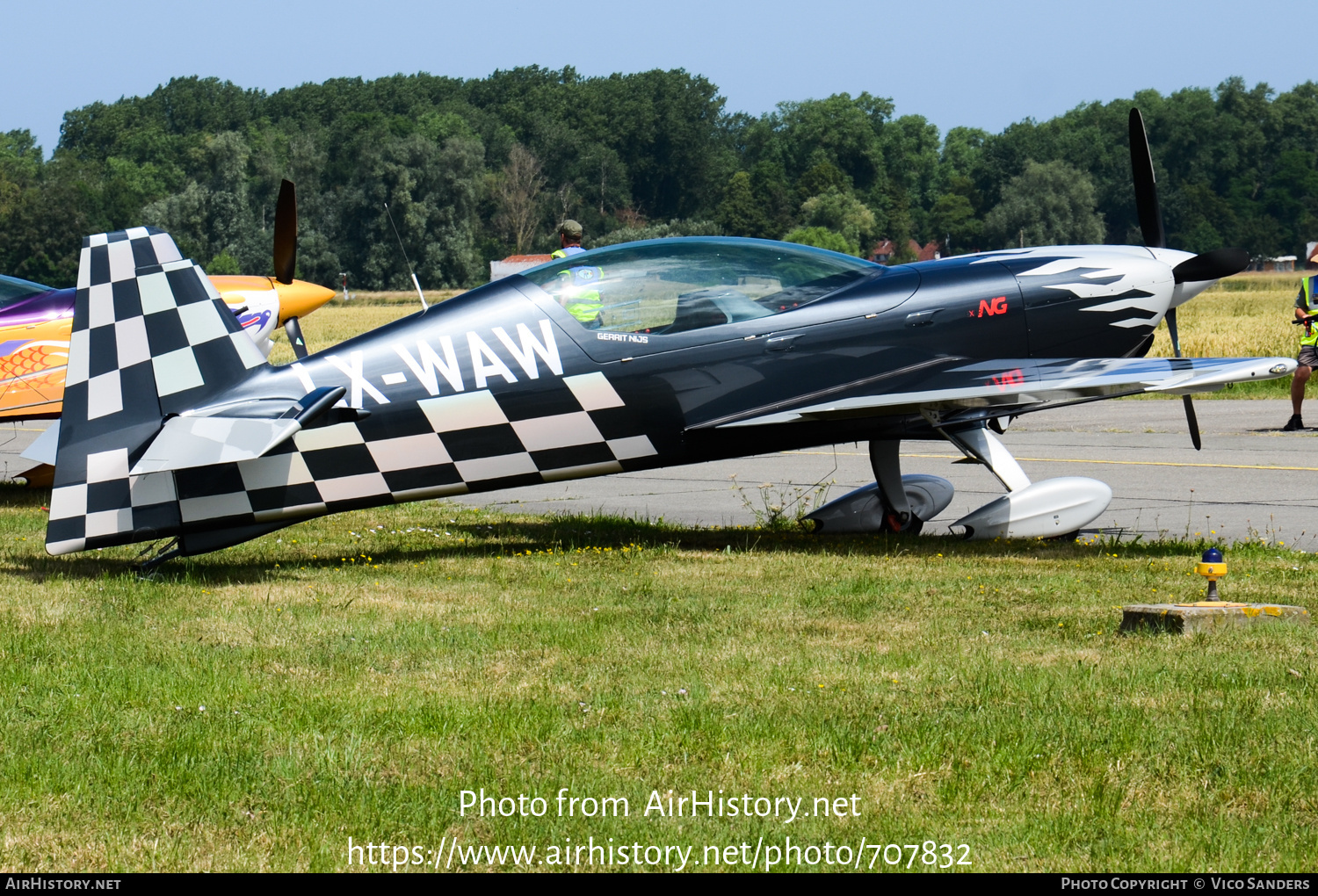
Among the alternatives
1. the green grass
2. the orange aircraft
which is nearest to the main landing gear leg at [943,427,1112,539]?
the green grass

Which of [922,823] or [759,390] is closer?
[922,823]

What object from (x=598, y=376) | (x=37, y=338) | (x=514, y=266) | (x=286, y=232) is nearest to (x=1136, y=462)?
(x=598, y=376)

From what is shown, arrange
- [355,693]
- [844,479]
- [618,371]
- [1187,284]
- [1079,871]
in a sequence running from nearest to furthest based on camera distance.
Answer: [1079,871] < [355,693] < [618,371] < [1187,284] < [844,479]

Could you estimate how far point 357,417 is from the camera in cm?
750

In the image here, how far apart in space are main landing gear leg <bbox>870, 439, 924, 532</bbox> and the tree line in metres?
77.6

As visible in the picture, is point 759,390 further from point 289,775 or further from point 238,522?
point 289,775

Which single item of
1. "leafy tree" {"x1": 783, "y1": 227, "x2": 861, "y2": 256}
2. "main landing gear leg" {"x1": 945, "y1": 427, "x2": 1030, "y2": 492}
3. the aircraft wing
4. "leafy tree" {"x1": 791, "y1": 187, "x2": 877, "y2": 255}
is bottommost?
"main landing gear leg" {"x1": 945, "y1": 427, "x2": 1030, "y2": 492}

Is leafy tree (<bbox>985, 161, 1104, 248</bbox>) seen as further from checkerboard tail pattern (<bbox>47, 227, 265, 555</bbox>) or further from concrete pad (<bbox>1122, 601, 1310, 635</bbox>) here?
concrete pad (<bbox>1122, 601, 1310, 635</bbox>)

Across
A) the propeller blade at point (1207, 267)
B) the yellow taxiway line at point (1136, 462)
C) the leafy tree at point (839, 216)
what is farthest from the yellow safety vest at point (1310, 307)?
the leafy tree at point (839, 216)

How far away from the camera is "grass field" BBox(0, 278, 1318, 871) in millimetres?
3518

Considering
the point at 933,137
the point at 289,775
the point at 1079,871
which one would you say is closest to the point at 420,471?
the point at 289,775

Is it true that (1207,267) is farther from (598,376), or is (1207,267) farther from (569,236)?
(569,236)

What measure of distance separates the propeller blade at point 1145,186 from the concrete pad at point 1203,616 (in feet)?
14.6

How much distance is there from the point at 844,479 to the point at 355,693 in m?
8.20
